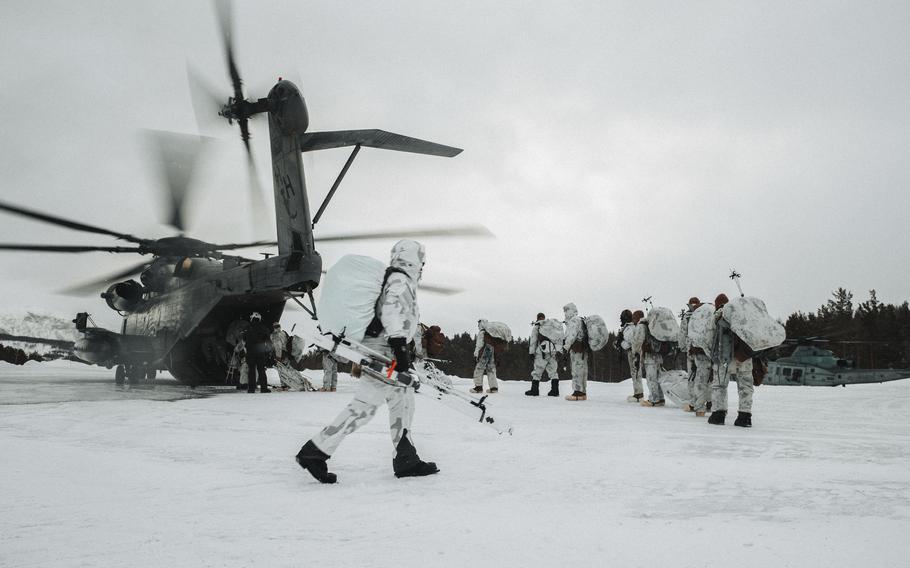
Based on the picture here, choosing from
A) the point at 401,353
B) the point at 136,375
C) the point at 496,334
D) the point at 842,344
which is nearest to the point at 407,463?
the point at 401,353

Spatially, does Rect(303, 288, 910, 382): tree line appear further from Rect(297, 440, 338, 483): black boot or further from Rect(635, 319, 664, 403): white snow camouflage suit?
Rect(297, 440, 338, 483): black boot

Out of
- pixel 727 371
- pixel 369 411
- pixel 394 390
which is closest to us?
pixel 369 411

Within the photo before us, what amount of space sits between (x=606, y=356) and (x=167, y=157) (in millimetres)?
53037

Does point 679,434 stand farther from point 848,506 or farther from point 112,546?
point 112,546

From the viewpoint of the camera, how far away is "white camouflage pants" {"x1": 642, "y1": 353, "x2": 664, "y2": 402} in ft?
32.2

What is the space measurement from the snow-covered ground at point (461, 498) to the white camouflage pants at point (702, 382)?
6.57ft

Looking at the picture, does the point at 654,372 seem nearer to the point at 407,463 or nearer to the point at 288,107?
the point at 407,463

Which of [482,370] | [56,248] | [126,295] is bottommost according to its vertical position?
[482,370]

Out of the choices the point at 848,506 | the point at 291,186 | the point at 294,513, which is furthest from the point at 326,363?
the point at 848,506

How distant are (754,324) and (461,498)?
15.7 feet

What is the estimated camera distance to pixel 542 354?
12453 millimetres

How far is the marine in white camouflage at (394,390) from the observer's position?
3.65m

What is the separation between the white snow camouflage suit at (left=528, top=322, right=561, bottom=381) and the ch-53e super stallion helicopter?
258 cm

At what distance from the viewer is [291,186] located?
9.94 m
